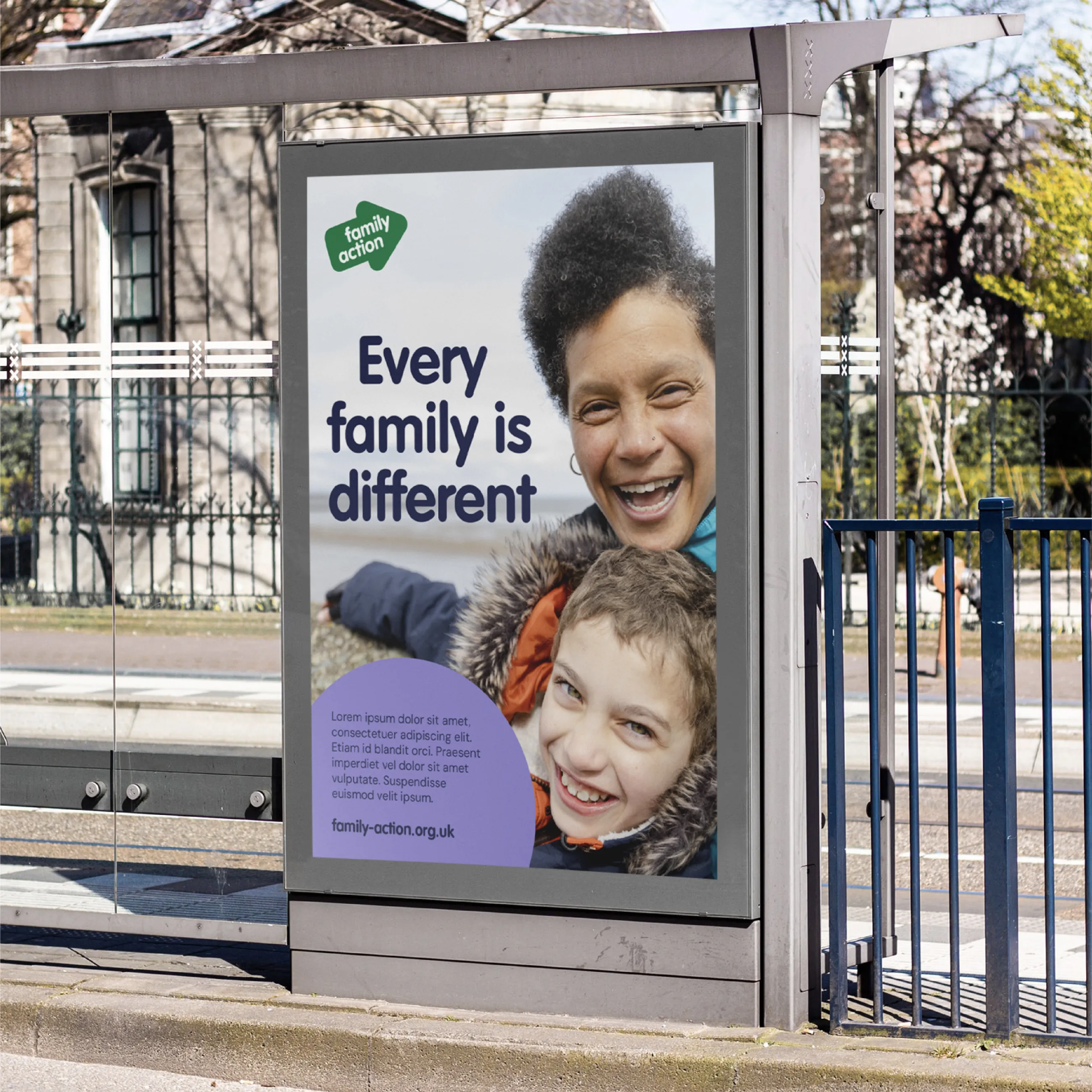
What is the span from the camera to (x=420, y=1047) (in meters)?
4.48

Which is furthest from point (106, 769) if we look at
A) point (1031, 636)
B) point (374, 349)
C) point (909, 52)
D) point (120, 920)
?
point (1031, 636)

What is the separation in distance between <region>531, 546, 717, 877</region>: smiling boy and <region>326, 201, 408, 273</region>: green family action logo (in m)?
1.13

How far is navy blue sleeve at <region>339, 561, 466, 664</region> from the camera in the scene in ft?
15.5

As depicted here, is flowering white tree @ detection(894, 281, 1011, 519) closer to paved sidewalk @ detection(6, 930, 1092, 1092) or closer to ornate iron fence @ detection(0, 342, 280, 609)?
ornate iron fence @ detection(0, 342, 280, 609)

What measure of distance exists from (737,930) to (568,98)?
240 centimetres

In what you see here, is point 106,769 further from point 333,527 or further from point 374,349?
point 374,349

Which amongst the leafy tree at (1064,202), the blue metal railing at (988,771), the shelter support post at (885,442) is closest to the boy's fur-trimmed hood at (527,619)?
the blue metal railing at (988,771)

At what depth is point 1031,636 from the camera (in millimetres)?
17891

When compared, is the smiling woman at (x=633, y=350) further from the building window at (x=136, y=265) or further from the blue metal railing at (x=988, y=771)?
the building window at (x=136, y=265)

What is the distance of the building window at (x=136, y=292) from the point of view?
5.36 metres

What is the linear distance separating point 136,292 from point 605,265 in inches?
70.9

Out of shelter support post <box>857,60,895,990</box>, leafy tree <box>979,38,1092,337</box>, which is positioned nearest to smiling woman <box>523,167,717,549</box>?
shelter support post <box>857,60,895,990</box>

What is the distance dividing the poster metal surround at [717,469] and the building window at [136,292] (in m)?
0.74

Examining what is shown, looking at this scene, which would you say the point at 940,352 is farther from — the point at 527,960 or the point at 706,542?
the point at 527,960
